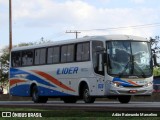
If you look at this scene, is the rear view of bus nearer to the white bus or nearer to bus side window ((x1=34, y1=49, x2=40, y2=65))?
the white bus

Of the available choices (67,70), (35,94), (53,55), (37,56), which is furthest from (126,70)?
(35,94)

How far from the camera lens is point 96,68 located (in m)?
27.9

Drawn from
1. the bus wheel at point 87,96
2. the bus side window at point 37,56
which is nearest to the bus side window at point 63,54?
the bus wheel at point 87,96

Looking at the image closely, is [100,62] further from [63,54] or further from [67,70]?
[63,54]

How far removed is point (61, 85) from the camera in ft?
103

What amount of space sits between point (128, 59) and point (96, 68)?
64.7 inches

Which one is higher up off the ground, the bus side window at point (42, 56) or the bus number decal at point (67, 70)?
the bus side window at point (42, 56)

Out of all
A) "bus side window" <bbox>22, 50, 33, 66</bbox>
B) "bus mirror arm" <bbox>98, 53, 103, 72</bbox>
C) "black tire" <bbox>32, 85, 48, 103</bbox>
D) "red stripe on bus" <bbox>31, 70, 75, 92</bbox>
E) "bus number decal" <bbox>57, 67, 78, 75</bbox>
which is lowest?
"black tire" <bbox>32, 85, 48, 103</bbox>

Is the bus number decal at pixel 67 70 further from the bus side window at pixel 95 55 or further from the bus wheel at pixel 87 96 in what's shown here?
the bus side window at pixel 95 55

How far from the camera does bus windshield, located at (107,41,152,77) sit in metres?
27.4

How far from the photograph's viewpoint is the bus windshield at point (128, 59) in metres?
27.4

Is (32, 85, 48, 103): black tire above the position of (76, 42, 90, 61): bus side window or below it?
below

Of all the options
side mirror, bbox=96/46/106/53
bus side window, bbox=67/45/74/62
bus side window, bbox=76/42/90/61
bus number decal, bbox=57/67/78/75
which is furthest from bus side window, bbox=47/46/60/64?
side mirror, bbox=96/46/106/53

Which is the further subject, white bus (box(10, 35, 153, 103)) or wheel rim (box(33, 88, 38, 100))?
wheel rim (box(33, 88, 38, 100))
